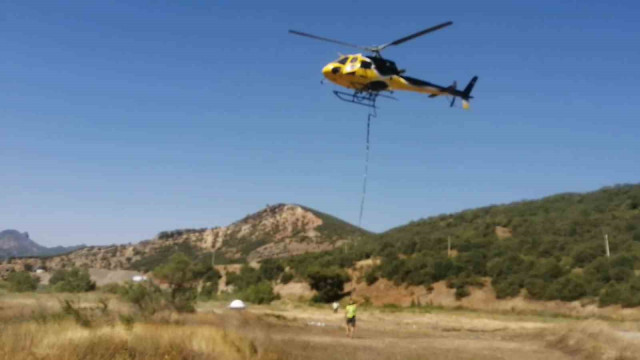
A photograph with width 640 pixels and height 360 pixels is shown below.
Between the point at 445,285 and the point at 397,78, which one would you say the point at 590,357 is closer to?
the point at 397,78

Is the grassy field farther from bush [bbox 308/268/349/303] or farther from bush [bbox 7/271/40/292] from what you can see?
bush [bbox 7/271/40/292]

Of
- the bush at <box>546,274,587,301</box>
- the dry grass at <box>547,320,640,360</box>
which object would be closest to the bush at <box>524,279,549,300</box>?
the bush at <box>546,274,587,301</box>

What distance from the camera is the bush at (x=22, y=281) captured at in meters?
46.5

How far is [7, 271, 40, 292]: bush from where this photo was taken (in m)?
46.5

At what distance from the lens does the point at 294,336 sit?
2641cm

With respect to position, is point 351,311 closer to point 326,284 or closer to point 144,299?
point 144,299

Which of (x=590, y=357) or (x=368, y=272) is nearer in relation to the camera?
(x=590, y=357)

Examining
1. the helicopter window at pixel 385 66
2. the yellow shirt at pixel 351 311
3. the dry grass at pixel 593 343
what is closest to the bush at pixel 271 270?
the yellow shirt at pixel 351 311

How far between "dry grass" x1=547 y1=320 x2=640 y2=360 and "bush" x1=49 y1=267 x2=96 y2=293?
34.6m

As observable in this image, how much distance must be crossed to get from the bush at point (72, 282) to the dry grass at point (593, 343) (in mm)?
34600

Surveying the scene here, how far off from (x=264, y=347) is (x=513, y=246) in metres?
45.8

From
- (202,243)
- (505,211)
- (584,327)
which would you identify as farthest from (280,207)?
(584,327)

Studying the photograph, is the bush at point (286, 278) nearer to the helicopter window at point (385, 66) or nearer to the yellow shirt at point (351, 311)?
the yellow shirt at point (351, 311)

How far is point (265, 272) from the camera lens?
66.1 metres
